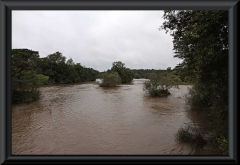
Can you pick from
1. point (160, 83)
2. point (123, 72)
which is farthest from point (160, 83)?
point (123, 72)

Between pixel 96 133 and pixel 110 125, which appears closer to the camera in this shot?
pixel 96 133

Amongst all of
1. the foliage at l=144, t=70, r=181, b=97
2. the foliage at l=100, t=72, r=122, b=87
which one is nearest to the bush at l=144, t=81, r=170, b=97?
the foliage at l=144, t=70, r=181, b=97

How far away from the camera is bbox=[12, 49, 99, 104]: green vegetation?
22.6 feet

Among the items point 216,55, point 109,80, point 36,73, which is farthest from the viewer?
point 109,80

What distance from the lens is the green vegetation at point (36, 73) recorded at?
6879 mm

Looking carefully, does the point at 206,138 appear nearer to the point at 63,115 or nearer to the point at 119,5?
the point at 119,5

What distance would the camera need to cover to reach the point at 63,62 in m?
23.8

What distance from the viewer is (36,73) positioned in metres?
13.4

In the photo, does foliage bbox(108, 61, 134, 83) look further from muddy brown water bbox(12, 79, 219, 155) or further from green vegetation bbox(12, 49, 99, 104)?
muddy brown water bbox(12, 79, 219, 155)

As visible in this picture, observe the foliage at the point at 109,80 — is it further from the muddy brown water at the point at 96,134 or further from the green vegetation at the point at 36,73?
the muddy brown water at the point at 96,134

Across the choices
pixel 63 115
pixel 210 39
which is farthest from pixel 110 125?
pixel 210 39

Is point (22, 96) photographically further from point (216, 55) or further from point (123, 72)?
point (123, 72)

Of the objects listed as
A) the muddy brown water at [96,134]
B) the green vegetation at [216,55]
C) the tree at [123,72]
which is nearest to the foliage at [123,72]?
the tree at [123,72]

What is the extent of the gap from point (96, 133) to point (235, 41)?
3.63m
